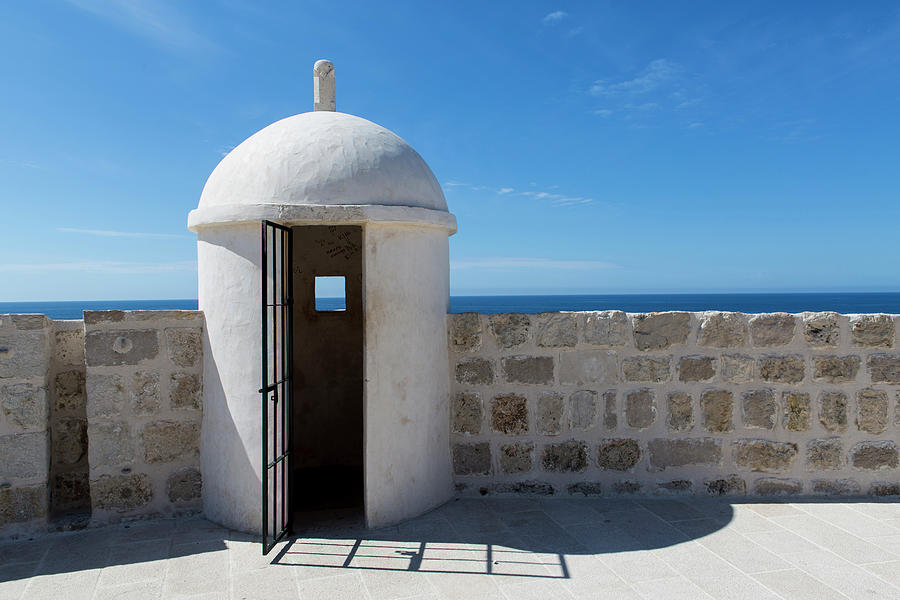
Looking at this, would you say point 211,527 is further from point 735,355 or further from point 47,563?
point 735,355

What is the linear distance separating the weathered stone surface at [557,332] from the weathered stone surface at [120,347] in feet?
9.65

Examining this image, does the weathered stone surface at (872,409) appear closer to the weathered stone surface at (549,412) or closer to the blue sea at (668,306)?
the weathered stone surface at (549,412)

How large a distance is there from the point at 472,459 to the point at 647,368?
63.1 inches

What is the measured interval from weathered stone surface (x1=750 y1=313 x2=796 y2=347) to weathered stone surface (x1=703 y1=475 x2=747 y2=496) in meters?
1.12

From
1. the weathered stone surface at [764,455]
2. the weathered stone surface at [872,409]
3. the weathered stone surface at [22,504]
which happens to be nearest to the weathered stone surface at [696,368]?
the weathered stone surface at [764,455]

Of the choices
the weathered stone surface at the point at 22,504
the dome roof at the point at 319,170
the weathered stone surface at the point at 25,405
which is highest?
the dome roof at the point at 319,170

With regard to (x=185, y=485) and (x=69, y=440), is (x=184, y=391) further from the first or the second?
(x=69, y=440)

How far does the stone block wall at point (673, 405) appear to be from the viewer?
4.66 m

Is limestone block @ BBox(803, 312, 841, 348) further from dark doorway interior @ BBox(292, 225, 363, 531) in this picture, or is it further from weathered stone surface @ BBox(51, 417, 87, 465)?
weathered stone surface @ BBox(51, 417, 87, 465)

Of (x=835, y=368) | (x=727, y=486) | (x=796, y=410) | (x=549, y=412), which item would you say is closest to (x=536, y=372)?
(x=549, y=412)

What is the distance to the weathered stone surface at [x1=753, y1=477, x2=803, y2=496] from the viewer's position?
4680mm

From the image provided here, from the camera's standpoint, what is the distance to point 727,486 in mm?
4703

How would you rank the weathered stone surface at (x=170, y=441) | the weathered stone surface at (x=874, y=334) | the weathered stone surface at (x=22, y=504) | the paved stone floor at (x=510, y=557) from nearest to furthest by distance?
the paved stone floor at (x=510, y=557), the weathered stone surface at (x=22, y=504), the weathered stone surface at (x=170, y=441), the weathered stone surface at (x=874, y=334)

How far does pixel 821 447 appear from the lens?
467cm
